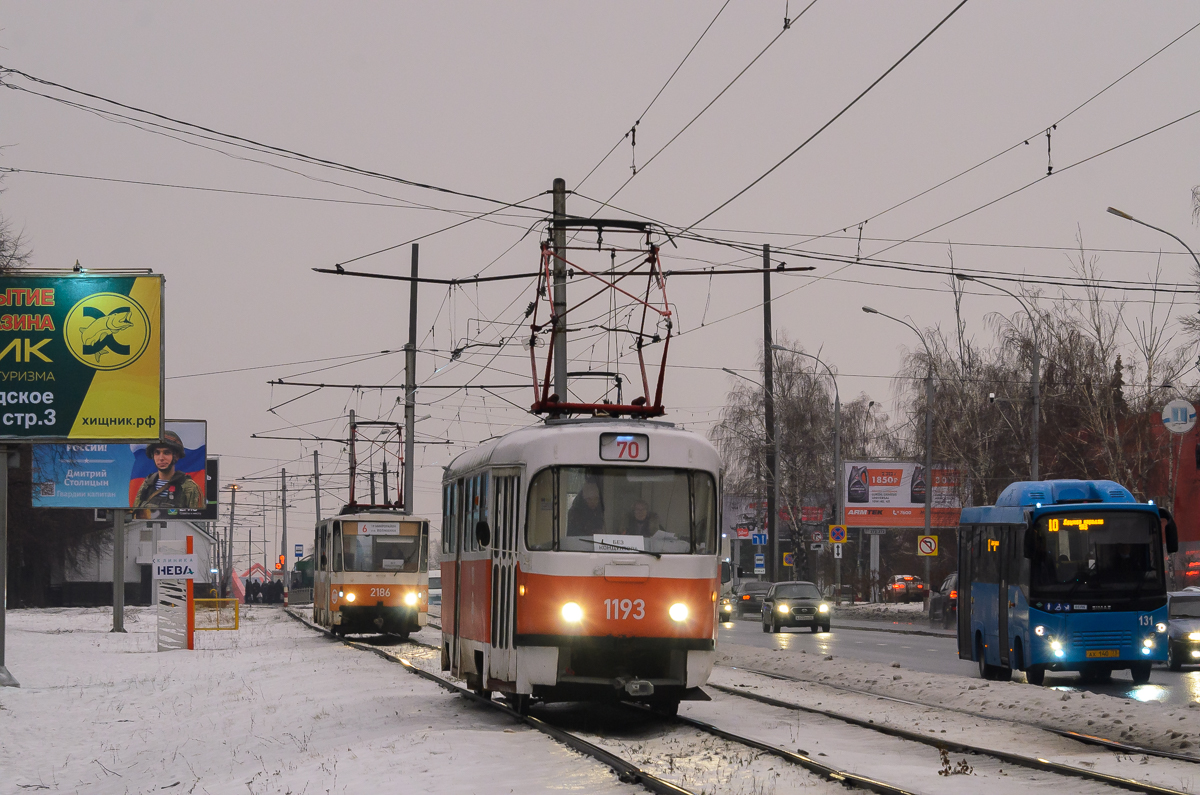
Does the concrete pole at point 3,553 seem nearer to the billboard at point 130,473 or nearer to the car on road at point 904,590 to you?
the billboard at point 130,473

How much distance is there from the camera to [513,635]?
13.5 m

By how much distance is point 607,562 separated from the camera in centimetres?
1338

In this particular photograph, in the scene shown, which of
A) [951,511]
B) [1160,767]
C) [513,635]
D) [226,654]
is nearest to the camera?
[1160,767]

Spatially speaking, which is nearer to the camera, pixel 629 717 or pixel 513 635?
pixel 513 635

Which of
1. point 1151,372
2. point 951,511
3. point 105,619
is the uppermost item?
point 1151,372

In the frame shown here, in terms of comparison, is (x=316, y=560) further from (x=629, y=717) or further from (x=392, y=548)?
(x=629, y=717)

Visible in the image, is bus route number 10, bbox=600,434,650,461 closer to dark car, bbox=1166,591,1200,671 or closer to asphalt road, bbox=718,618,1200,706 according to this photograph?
asphalt road, bbox=718,618,1200,706

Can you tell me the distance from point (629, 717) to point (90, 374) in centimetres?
1367

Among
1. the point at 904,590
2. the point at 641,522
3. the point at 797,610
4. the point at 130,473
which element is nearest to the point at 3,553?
the point at 641,522

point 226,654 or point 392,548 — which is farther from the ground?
point 392,548

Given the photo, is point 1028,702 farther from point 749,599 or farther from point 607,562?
point 749,599

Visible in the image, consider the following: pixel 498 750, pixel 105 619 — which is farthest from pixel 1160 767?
pixel 105 619

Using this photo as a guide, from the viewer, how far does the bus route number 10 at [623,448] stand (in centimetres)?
1362

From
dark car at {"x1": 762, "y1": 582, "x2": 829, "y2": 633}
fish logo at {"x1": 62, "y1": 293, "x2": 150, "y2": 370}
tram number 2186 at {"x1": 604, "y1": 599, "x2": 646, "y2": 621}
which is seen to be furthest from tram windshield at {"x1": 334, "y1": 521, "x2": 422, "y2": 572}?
tram number 2186 at {"x1": 604, "y1": 599, "x2": 646, "y2": 621}
